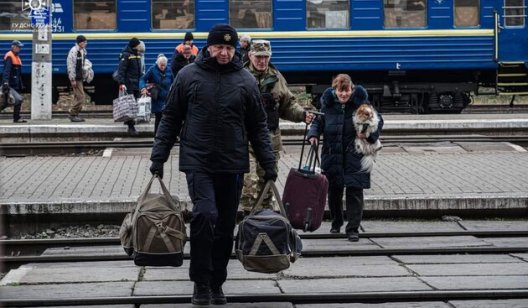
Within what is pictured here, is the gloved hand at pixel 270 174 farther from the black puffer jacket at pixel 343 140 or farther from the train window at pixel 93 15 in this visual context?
the train window at pixel 93 15

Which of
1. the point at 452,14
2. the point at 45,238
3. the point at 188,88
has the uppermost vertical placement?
the point at 452,14

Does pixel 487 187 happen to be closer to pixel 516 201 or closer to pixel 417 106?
pixel 516 201

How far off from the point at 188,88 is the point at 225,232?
1045mm

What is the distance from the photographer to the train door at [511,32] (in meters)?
23.7

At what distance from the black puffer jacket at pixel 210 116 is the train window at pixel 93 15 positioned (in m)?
16.2

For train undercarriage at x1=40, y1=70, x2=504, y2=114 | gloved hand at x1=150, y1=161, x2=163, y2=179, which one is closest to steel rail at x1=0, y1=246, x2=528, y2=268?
gloved hand at x1=150, y1=161, x2=163, y2=179

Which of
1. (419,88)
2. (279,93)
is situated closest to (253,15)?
(419,88)

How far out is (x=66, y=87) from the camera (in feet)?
79.5

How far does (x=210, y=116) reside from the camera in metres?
7.29

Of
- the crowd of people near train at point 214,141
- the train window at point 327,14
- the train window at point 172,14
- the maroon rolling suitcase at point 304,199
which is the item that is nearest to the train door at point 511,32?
the train window at point 327,14

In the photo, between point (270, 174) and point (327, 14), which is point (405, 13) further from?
point (270, 174)

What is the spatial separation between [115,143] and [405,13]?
8.74 meters

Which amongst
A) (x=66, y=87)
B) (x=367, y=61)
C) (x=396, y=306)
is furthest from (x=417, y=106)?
(x=396, y=306)

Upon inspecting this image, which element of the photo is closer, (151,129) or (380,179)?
(380,179)
